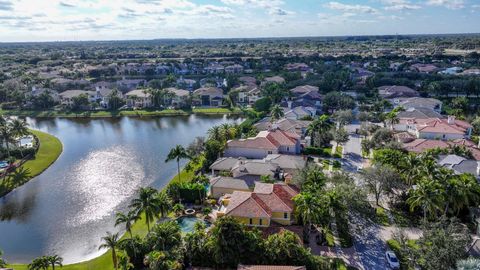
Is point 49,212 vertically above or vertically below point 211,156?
below

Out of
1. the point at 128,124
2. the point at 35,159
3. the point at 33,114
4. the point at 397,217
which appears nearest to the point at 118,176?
the point at 35,159

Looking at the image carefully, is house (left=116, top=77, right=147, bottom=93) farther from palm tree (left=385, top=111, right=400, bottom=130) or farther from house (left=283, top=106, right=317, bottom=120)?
palm tree (left=385, top=111, right=400, bottom=130)

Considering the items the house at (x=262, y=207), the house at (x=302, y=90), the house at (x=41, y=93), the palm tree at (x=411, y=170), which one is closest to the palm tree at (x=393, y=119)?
the palm tree at (x=411, y=170)

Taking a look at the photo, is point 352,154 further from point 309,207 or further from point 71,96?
point 71,96

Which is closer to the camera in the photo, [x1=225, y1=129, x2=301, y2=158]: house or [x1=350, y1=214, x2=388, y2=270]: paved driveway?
[x1=350, y1=214, x2=388, y2=270]: paved driveway

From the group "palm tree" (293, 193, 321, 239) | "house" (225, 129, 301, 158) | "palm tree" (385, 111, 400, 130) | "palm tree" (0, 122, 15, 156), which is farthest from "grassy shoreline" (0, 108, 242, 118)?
"palm tree" (293, 193, 321, 239)

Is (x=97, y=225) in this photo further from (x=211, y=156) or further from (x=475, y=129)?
(x=475, y=129)

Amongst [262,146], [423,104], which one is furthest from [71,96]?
[423,104]
